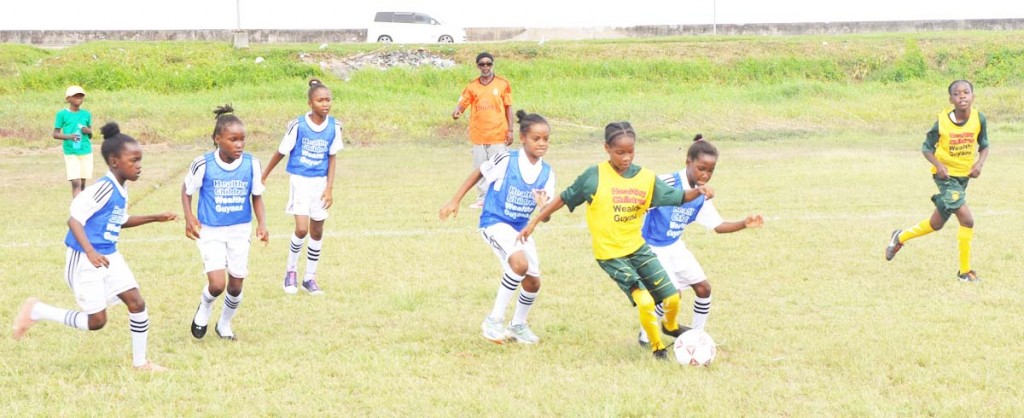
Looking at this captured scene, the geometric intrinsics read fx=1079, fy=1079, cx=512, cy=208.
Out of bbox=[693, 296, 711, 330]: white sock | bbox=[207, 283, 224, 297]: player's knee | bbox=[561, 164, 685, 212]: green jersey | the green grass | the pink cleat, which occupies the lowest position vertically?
the green grass

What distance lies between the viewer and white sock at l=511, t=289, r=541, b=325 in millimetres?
7789

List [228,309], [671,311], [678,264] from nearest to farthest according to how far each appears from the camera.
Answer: [671,311] → [678,264] → [228,309]

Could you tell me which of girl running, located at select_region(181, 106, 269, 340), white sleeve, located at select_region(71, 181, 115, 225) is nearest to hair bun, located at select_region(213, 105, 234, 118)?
girl running, located at select_region(181, 106, 269, 340)

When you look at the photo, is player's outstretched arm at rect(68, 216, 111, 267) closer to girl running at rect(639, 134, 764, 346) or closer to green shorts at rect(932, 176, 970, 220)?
girl running at rect(639, 134, 764, 346)

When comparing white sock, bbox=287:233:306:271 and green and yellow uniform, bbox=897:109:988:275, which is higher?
green and yellow uniform, bbox=897:109:988:275

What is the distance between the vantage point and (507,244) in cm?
770

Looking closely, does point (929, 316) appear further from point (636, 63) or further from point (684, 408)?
point (636, 63)

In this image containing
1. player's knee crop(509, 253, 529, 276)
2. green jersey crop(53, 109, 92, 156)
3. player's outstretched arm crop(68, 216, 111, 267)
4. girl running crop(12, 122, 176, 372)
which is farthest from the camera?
green jersey crop(53, 109, 92, 156)

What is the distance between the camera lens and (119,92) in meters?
29.7

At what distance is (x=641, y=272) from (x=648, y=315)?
30 cm

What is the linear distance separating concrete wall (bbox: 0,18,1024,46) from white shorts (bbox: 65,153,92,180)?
965 inches

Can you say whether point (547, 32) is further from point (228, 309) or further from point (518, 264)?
point (518, 264)

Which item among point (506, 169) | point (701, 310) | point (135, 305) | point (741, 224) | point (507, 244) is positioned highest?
point (506, 169)

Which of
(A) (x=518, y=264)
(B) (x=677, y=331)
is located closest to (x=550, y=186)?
(A) (x=518, y=264)
